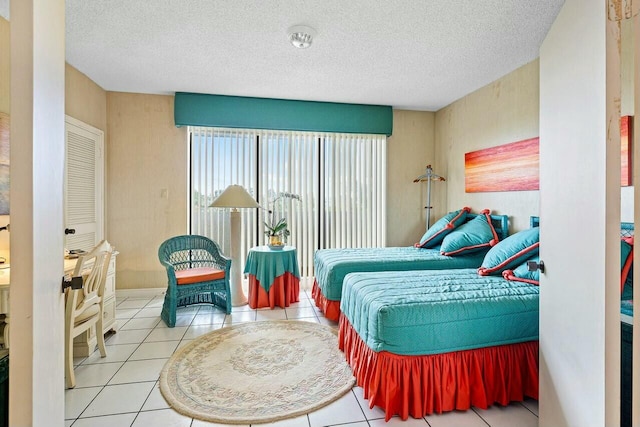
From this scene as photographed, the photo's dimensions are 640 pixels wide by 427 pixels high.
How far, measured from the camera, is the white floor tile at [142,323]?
302 centimetres

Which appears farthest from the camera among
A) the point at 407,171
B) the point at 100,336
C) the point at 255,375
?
the point at 407,171

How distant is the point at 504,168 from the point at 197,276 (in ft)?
11.4

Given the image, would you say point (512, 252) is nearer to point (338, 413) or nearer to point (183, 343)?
point (338, 413)

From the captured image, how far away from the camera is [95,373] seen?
7.26 ft

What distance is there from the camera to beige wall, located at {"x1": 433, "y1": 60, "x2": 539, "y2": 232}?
9.97 feet

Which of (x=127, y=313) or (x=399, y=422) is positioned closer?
(x=399, y=422)

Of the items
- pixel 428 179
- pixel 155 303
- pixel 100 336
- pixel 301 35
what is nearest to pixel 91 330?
pixel 100 336

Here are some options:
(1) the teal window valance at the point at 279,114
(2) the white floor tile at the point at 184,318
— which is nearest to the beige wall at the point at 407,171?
(1) the teal window valance at the point at 279,114

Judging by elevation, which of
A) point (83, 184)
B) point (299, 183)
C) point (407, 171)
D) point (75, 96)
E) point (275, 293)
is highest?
point (75, 96)

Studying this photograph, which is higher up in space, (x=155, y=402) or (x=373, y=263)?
(x=373, y=263)

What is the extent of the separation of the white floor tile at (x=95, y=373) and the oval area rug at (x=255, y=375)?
369 mm

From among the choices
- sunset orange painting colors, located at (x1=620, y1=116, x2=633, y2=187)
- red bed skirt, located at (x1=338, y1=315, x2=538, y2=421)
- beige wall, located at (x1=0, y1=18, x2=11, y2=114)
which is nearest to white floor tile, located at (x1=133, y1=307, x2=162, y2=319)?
beige wall, located at (x1=0, y1=18, x2=11, y2=114)

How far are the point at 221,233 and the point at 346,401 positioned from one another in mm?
2866

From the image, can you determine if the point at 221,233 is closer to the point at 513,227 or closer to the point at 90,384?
the point at 90,384
